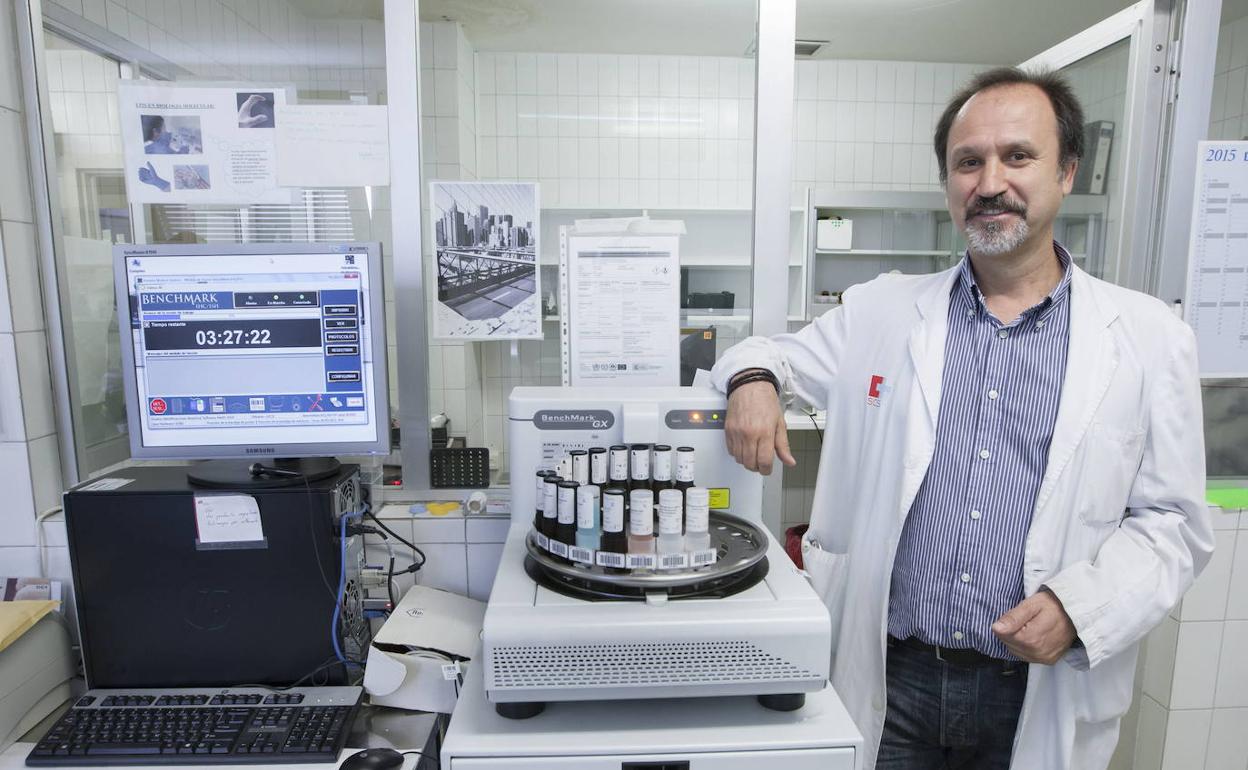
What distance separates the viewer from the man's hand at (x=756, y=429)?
1.04 metres

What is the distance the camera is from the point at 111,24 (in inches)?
60.7

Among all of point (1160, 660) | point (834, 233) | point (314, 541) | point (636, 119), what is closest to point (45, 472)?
point (314, 541)

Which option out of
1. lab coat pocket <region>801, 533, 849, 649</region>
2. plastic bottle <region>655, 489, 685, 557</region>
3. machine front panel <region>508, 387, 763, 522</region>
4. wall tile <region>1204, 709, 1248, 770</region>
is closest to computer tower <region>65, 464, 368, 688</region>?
machine front panel <region>508, 387, 763, 522</region>

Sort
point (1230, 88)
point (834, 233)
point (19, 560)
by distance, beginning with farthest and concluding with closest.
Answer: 1. point (834, 233)
2. point (1230, 88)
3. point (19, 560)

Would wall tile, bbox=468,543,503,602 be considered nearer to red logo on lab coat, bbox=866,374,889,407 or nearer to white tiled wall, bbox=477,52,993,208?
red logo on lab coat, bbox=866,374,889,407

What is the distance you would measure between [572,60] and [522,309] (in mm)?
2399

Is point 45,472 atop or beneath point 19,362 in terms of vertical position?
beneath

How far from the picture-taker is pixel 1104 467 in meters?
1.05

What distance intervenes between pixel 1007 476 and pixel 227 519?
1.32 m

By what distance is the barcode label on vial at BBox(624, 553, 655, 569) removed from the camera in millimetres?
861

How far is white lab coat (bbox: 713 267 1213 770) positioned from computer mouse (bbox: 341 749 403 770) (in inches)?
30.5

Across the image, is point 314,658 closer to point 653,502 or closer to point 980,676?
point 653,502

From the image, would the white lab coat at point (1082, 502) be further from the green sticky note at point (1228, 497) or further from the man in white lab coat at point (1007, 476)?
the green sticky note at point (1228, 497)

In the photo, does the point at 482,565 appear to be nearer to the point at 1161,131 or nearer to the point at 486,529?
the point at 486,529
